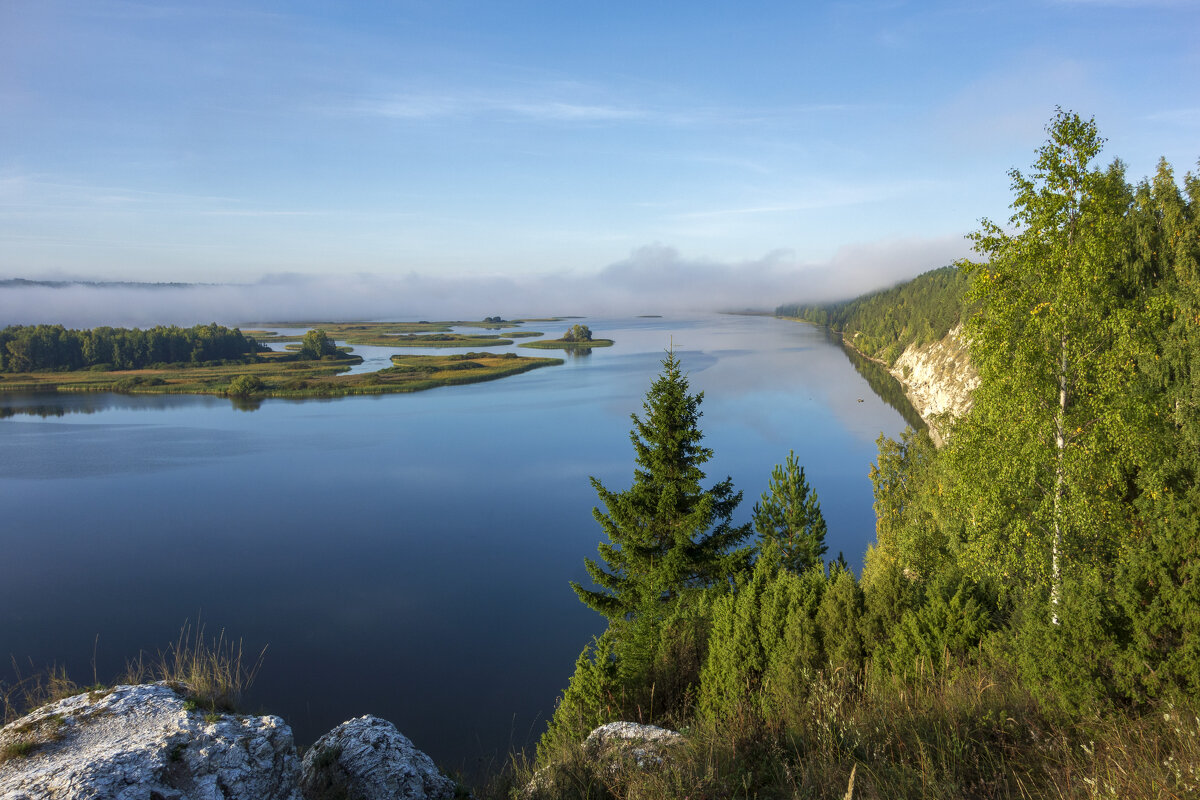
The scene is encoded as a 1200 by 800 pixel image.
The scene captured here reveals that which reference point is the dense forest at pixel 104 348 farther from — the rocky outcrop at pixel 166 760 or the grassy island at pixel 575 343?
the rocky outcrop at pixel 166 760

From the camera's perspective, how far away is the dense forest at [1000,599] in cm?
357

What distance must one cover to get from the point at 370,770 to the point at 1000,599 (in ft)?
25.4

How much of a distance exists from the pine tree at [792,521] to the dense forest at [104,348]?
88.3 m

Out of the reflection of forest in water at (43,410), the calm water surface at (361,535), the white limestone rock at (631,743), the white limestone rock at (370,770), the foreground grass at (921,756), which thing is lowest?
the calm water surface at (361,535)

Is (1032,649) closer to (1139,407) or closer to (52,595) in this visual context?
(1139,407)

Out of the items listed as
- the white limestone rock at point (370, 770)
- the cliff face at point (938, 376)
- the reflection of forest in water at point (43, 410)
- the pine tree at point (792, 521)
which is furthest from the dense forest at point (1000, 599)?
the reflection of forest in water at point (43, 410)

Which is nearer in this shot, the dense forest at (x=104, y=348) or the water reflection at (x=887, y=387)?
the water reflection at (x=887, y=387)

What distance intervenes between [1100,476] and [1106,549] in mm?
2035

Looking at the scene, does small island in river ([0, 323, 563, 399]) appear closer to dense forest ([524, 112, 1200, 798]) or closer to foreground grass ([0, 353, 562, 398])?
foreground grass ([0, 353, 562, 398])

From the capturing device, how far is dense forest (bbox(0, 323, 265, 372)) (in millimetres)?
76750

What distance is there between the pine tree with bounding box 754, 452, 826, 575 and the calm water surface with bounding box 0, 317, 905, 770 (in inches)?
259

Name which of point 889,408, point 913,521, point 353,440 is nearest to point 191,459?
point 353,440

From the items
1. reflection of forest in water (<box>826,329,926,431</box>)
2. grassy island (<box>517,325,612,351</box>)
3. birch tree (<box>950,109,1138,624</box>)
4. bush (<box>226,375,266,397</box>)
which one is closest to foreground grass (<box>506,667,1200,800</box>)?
birch tree (<box>950,109,1138,624</box>)

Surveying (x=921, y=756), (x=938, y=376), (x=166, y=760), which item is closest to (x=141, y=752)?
(x=166, y=760)
